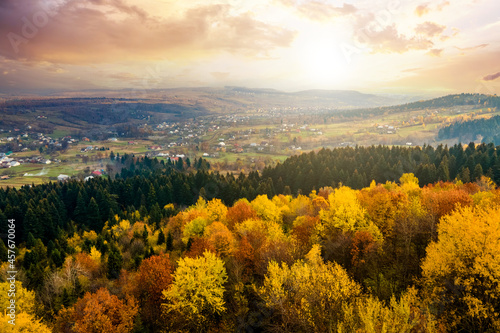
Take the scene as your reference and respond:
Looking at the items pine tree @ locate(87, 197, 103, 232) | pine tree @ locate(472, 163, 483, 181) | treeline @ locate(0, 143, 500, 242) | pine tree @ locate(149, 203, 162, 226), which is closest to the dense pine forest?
pine tree @ locate(149, 203, 162, 226)

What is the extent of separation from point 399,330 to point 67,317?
42734mm

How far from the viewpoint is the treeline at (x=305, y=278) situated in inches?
993

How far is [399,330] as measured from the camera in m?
21.0

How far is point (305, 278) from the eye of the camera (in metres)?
29.4

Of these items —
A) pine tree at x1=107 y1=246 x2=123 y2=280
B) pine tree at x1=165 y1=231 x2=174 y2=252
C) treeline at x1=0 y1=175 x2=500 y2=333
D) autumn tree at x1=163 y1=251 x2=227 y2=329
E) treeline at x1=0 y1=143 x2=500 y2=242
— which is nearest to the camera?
treeline at x1=0 y1=175 x2=500 y2=333

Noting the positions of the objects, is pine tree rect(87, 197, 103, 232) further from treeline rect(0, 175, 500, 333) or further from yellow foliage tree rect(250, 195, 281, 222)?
yellow foliage tree rect(250, 195, 281, 222)

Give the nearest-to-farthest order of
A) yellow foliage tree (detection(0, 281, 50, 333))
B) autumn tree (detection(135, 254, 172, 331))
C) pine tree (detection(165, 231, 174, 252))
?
1. yellow foliage tree (detection(0, 281, 50, 333))
2. autumn tree (detection(135, 254, 172, 331))
3. pine tree (detection(165, 231, 174, 252))

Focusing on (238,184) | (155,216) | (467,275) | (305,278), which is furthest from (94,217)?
(467,275)

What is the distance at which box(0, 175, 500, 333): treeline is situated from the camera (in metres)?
25.2

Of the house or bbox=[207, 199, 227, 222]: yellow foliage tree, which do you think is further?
the house

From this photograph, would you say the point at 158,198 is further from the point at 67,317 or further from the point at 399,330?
the point at 399,330

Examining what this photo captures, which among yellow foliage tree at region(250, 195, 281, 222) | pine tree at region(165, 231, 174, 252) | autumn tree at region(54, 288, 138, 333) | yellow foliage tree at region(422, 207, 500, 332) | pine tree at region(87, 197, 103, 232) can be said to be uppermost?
yellow foliage tree at region(422, 207, 500, 332)

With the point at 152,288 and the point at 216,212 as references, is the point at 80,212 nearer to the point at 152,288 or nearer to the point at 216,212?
the point at 216,212

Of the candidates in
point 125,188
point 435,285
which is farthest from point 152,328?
point 125,188
